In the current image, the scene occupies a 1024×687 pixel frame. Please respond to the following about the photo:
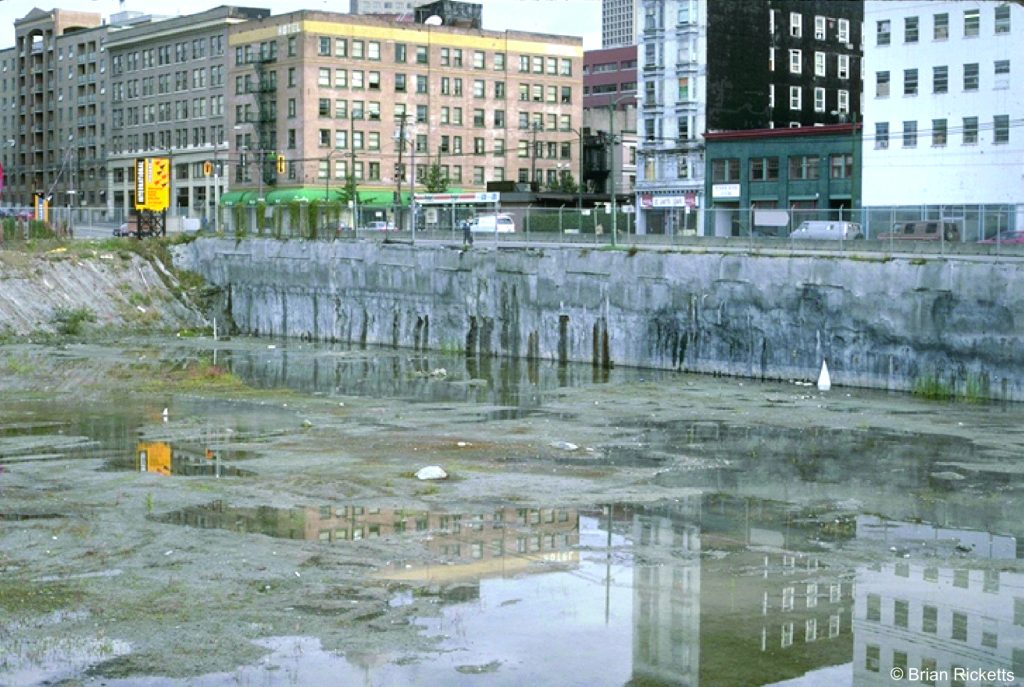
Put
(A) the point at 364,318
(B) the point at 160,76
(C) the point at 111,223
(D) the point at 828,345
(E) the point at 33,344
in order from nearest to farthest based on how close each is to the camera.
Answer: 1. (D) the point at 828,345
2. (E) the point at 33,344
3. (A) the point at 364,318
4. (C) the point at 111,223
5. (B) the point at 160,76

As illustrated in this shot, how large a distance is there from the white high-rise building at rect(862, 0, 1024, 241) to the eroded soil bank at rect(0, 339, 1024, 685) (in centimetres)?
4794

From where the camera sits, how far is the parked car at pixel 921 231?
54.9 meters

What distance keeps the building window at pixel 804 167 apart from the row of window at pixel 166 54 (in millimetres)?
56245

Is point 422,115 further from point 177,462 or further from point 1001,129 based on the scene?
point 177,462

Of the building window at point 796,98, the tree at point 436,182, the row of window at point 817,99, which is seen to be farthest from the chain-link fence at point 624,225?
the tree at point 436,182

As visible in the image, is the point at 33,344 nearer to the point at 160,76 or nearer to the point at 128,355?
the point at 128,355

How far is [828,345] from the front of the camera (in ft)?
152

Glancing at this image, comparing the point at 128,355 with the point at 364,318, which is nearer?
the point at 128,355

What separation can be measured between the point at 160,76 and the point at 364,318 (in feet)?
264

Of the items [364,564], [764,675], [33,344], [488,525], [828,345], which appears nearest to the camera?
[764,675]

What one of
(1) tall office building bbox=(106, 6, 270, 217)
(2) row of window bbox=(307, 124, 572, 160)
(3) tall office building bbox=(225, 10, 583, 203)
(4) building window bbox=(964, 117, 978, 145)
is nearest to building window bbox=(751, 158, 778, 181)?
(4) building window bbox=(964, 117, 978, 145)

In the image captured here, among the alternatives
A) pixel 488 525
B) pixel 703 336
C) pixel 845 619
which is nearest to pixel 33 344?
pixel 703 336

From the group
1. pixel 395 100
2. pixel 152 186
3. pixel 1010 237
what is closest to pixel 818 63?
pixel 395 100

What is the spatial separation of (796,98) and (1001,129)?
27.0 meters
